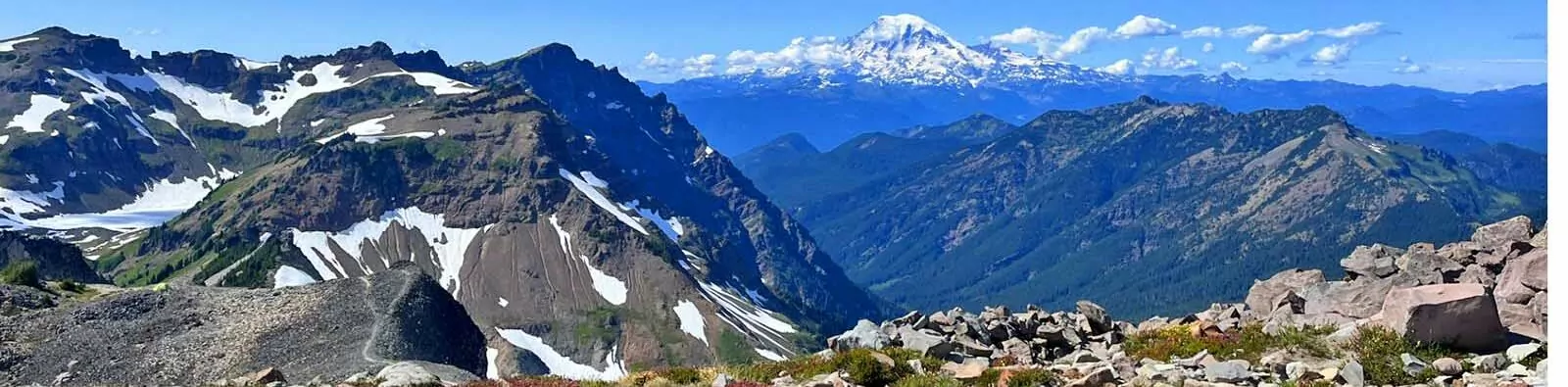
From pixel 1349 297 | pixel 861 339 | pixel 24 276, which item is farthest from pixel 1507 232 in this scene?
pixel 24 276

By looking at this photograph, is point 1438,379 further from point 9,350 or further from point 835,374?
point 9,350

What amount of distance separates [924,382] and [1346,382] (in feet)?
27.5

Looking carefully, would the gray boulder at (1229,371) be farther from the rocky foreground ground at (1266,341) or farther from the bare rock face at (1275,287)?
the bare rock face at (1275,287)

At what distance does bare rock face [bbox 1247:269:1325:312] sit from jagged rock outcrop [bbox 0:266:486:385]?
35.8m

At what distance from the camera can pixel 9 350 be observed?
56.5 meters

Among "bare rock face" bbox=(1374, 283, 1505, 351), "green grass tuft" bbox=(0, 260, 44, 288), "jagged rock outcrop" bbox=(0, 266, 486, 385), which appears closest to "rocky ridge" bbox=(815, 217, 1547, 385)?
"bare rock face" bbox=(1374, 283, 1505, 351)

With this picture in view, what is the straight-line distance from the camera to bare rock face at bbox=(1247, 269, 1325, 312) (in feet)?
119

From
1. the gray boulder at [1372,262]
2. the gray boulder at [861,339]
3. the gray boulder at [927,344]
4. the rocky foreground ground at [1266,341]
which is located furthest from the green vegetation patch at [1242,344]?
the gray boulder at [861,339]

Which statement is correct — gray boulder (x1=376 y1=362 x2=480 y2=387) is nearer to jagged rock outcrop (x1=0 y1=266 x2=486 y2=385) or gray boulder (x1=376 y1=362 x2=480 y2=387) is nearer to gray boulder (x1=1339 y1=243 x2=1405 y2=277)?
jagged rock outcrop (x1=0 y1=266 x2=486 y2=385)

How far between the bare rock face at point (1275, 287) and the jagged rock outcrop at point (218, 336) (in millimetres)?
35803

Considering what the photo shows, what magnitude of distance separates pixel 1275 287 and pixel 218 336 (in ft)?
189

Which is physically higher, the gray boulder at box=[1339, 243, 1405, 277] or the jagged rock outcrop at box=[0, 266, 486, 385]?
the gray boulder at box=[1339, 243, 1405, 277]

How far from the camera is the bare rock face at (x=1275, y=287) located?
36.2 meters
